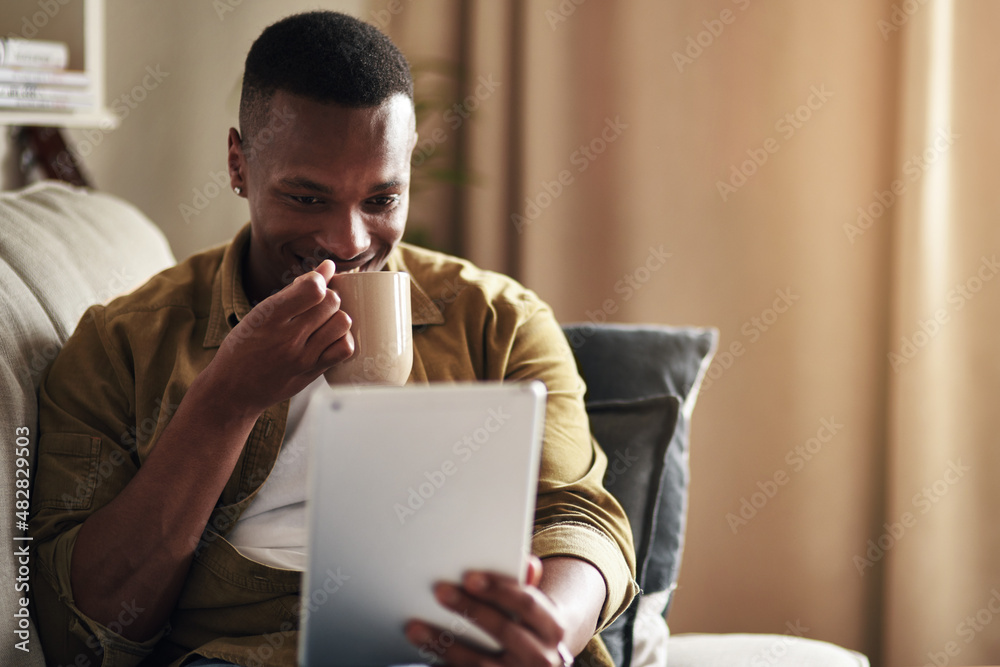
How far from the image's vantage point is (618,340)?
1374 mm

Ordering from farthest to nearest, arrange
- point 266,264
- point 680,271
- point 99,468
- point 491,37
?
point 491,37, point 680,271, point 266,264, point 99,468

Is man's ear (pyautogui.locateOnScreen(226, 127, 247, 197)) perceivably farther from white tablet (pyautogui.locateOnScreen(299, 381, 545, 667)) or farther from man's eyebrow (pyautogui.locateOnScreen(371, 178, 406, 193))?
white tablet (pyautogui.locateOnScreen(299, 381, 545, 667))

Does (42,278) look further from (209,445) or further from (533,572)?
(533,572)

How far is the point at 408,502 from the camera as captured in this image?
625 mm

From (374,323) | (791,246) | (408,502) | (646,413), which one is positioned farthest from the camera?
(791,246)


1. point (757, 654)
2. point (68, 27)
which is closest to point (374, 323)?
point (757, 654)

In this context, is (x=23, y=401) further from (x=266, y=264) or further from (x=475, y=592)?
(x=475, y=592)

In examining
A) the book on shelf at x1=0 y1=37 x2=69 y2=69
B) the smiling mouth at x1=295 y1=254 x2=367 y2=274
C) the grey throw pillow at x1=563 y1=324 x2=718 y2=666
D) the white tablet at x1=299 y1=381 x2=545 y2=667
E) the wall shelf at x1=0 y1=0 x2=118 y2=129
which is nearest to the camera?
the white tablet at x1=299 y1=381 x2=545 y2=667

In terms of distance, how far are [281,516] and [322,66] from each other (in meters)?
0.55

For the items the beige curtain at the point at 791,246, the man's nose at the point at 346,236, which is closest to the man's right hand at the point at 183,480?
the man's nose at the point at 346,236

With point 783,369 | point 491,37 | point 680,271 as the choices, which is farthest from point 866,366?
point 491,37

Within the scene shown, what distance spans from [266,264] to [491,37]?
3.79 ft

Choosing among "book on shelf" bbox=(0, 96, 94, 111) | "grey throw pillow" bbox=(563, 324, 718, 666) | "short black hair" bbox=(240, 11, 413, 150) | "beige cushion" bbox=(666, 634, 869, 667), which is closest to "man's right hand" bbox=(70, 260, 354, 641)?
"short black hair" bbox=(240, 11, 413, 150)

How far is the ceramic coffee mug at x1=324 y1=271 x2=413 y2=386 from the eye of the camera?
0.86 m
